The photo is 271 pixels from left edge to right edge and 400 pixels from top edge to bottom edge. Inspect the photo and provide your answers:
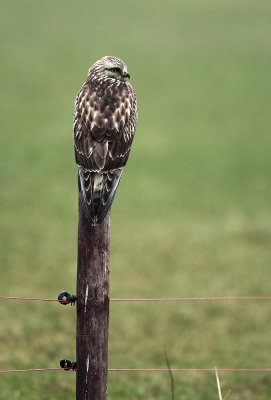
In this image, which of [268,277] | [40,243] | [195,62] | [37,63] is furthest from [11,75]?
[268,277]

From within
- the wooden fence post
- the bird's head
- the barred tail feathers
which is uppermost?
the bird's head

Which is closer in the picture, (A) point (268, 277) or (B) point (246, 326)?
(B) point (246, 326)

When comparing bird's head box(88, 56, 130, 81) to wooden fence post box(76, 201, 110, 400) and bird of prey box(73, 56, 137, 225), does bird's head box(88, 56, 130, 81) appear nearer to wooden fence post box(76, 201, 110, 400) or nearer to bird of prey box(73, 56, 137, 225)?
bird of prey box(73, 56, 137, 225)

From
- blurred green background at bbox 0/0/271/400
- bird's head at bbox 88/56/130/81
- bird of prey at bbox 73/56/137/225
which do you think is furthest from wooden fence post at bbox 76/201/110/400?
blurred green background at bbox 0/0/271/400

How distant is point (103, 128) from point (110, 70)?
662mm

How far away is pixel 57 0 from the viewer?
49094mm

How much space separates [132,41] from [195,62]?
4.82m

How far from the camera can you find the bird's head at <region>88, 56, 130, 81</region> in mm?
6129

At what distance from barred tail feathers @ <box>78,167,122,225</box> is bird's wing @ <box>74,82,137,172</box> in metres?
0.05

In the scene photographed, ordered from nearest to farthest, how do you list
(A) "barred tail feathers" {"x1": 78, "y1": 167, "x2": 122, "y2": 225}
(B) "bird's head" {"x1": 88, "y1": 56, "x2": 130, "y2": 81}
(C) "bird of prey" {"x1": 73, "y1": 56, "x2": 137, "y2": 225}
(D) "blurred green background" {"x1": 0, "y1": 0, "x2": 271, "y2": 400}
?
1. (A) "barred tail feathers" {"x1": 78, "y1": 167, "x2": 122, "y2": 225}
2. (C) "bird of prey" {"x1": 73, "y1": 56, "x2": 137, "y2": 225}
3. (B) "bird's head" {"x1": 88, "y1": 56, "x2": 130, "y2": 81}
4. (D) "blurred green background" {"x1": 0, "y1": 0, "x2": 271, "y2": 400}

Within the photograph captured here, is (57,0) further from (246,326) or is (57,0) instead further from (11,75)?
(246,326)

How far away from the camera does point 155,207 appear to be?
17.5 metres

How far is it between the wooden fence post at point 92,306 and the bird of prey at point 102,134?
0.20 m

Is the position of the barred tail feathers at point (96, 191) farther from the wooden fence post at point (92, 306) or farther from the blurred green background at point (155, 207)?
the blurred green background at point (155, 207)
